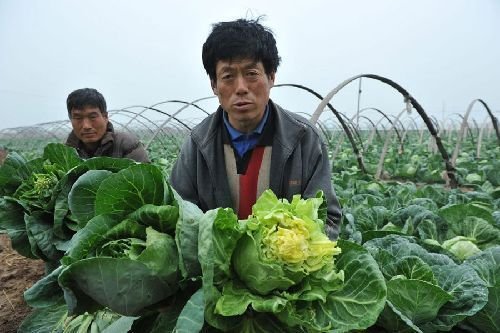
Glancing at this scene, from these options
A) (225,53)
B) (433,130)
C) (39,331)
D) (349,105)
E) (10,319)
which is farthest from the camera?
(349,105)

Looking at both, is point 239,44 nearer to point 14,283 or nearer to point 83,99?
point 83,99

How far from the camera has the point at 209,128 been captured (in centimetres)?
196

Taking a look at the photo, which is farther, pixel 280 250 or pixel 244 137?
pixel 244 137

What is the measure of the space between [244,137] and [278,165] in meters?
0.21

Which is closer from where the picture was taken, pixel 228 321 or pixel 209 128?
pixel 228 321

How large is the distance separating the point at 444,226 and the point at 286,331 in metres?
2.28

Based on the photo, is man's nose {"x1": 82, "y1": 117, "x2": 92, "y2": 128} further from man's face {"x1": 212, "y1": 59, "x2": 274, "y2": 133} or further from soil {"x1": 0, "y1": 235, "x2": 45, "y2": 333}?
man's face {"x1": 212, "y1": 59, "x2": 274, "y2": 133}

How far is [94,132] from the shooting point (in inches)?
130

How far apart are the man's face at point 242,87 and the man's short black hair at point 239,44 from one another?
0.09 feet

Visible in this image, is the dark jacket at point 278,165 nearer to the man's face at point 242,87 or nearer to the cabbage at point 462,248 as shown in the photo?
the man's face at point 242,87

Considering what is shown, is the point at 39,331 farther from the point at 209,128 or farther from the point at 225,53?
the point at 225,53

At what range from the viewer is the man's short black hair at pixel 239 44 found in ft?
5.70

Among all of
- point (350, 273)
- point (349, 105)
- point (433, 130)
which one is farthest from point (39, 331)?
point (349, 105)

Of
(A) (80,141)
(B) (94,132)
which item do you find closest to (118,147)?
(B) (94,132)
